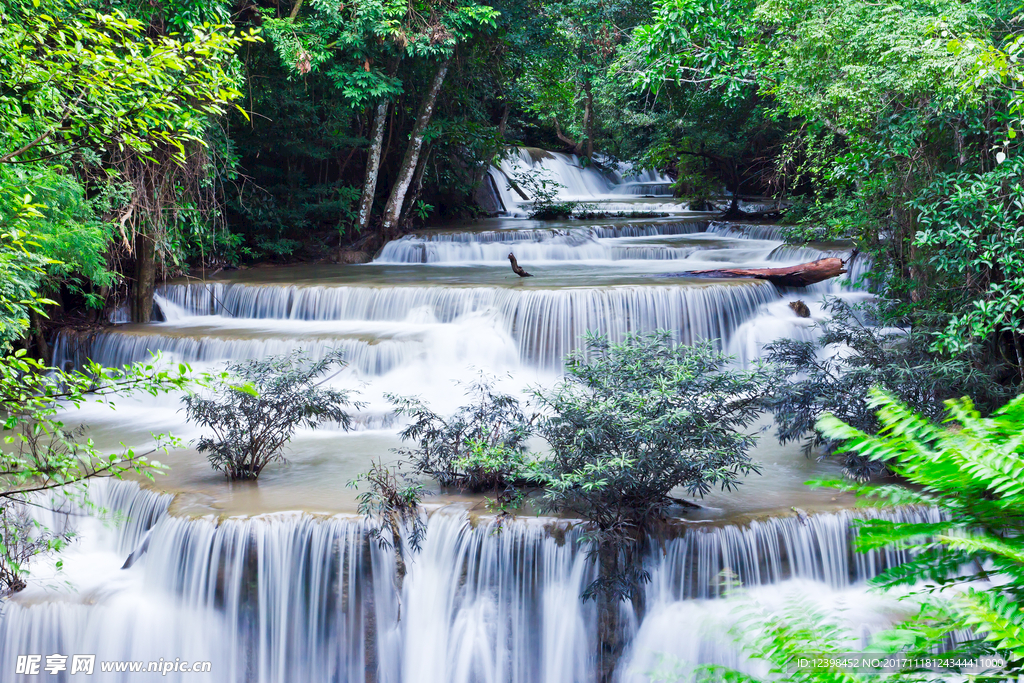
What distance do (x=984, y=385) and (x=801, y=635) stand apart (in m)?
6.40

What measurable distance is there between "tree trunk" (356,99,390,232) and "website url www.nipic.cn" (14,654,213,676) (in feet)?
40.4

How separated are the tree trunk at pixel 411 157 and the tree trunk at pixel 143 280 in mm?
5992

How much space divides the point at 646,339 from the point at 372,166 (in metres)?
11.5

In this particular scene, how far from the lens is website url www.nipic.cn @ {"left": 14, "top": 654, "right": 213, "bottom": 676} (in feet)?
19.2

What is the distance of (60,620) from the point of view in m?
5.88

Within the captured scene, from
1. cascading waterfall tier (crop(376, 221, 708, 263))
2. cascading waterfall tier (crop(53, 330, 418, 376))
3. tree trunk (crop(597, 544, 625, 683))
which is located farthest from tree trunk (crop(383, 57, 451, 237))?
tree trunk (crop(597, 544, 625, 683))

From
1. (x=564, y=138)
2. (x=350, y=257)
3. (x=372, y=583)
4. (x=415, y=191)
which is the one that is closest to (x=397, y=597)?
(x=372, y=583)

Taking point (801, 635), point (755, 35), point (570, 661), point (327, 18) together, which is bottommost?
point (570, 661)

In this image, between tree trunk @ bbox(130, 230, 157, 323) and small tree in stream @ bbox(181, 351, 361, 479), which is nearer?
small tree in stream @ bbox(181, 351, 361, 479)

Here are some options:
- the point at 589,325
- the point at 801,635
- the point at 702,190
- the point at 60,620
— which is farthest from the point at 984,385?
the point at 702,190

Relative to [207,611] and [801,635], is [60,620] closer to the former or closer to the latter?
[207,611]

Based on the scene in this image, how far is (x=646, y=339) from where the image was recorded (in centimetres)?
678

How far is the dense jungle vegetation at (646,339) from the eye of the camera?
1726mm

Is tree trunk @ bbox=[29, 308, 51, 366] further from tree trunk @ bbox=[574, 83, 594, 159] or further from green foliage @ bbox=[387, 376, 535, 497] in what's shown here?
tree trunk @ bbox=[574, 83, 594, 159]
